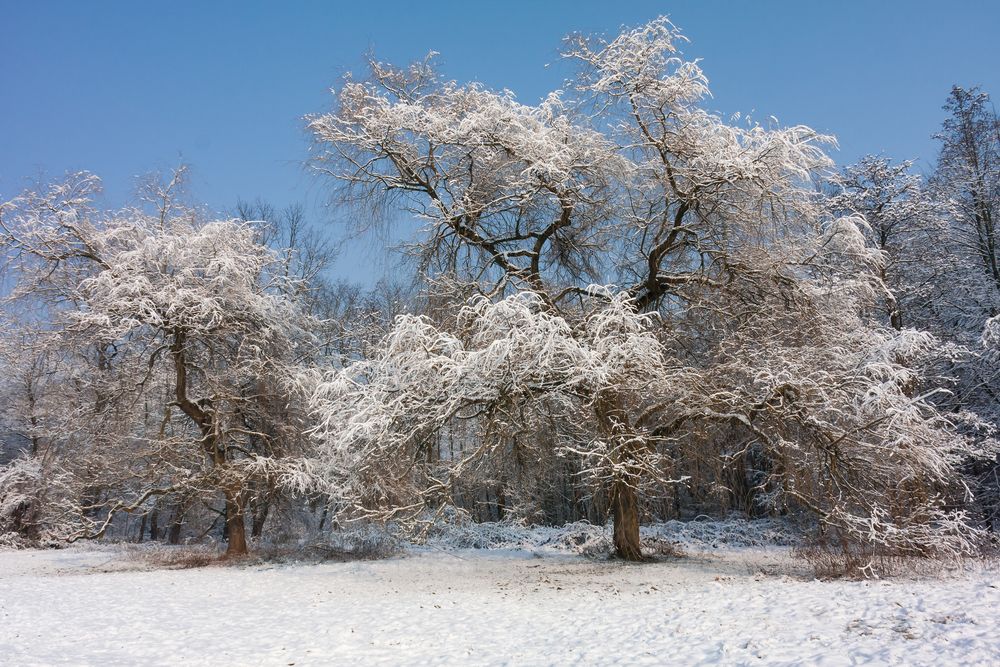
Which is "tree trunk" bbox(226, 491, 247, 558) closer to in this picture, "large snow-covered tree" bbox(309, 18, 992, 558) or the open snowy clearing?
the open snowy clearing

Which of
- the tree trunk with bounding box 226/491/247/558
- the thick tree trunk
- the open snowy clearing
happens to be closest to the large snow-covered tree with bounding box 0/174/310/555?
the tree trunk with bounding box 226/491/247/558

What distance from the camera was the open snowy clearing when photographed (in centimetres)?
596

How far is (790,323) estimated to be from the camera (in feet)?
39.0

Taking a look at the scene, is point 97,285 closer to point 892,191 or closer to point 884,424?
point 884,424

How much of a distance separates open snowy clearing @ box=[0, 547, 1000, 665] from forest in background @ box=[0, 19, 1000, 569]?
1.49 metres

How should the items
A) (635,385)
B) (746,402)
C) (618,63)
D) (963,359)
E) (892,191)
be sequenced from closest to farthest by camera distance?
(635,385) < (746,402) < (618,63) < (963,359) < (892,191)

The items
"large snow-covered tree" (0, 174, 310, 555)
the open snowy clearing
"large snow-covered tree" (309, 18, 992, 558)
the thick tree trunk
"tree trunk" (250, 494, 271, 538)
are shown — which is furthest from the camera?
"tree trunk" (250, 494, 271, 538)

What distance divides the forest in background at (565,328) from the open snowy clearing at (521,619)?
1.49m

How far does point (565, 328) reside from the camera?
9.98 m

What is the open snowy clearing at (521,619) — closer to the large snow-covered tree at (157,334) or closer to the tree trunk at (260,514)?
the large snow-covered tree at (157,334)

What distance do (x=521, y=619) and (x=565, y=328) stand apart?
411 cm

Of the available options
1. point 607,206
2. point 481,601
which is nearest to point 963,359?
point 607,206

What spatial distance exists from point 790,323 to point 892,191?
29.0ft

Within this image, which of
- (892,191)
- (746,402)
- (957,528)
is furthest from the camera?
(892,191)
